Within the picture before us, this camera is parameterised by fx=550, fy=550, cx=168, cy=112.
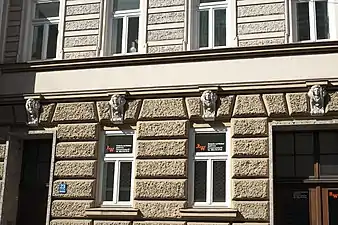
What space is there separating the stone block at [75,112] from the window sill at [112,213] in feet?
6.16

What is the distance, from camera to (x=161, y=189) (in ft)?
35.3

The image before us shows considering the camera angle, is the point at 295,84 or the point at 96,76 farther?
the point at 96,76

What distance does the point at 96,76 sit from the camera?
38.2ft

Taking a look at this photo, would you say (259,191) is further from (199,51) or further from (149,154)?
(199,51)

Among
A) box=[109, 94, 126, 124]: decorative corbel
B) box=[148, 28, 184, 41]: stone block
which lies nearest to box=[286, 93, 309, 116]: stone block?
box=[148, 28, 184, 41]: stone block

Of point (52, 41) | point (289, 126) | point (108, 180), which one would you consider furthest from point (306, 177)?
point (52, 41)

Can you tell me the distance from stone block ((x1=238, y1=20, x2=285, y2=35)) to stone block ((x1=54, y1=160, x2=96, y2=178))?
4063 millimetres

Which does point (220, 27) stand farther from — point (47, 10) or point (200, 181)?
point (47, 10)

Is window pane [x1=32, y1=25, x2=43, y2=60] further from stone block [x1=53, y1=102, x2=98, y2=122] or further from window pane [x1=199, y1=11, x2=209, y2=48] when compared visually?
window pane [x1=199, y1=11, x2=209, y2=48]

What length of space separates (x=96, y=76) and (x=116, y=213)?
2912 mm

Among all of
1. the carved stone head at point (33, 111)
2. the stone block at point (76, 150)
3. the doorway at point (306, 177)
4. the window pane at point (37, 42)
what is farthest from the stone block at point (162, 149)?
the window pane at point (37, 42)

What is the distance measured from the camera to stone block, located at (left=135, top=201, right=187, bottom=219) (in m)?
10.6

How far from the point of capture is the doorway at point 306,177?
1029 centimetres

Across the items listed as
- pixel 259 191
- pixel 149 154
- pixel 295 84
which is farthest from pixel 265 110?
pixel 149 154
